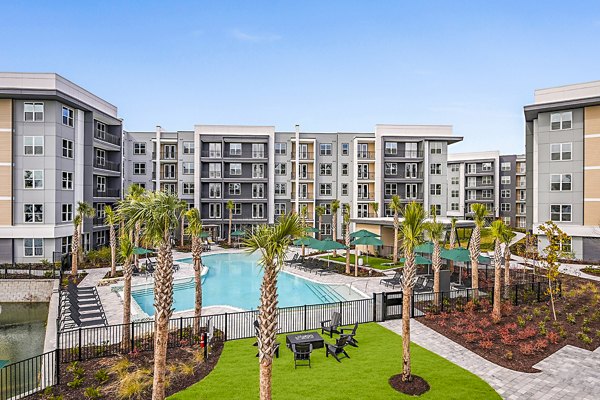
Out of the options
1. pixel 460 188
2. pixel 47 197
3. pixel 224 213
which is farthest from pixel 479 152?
pixel 47 197

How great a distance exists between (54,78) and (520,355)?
123 ft

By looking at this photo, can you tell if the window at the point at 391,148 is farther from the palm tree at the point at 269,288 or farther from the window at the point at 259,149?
the palm tree at the point at 269,288

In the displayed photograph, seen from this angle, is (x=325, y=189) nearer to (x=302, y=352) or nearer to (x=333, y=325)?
(x=333, y=325)

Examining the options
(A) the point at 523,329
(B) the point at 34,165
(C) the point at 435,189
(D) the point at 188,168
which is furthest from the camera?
(D) the point at 188,168

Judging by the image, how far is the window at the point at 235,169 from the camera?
169 ft

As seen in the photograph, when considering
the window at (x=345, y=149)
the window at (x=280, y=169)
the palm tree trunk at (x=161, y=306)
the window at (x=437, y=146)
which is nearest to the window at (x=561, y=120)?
the window at (x=437, y=146)

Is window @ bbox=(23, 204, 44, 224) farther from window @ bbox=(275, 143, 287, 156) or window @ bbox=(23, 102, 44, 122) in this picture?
window @ bbox=(275, 143, 287, 156)

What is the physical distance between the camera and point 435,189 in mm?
50562

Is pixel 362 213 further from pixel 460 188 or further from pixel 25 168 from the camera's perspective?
pixel 25 168

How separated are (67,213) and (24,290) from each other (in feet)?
32.4

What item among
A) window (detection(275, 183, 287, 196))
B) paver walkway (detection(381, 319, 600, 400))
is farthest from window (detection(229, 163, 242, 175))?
paver walkway (detection(381, 319, 600, 400))

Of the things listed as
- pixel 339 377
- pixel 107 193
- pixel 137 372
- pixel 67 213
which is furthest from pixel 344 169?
pixel 137 372

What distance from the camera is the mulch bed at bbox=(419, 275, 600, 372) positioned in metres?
13.7

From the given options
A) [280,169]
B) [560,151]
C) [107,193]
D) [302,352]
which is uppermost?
[560,151]
